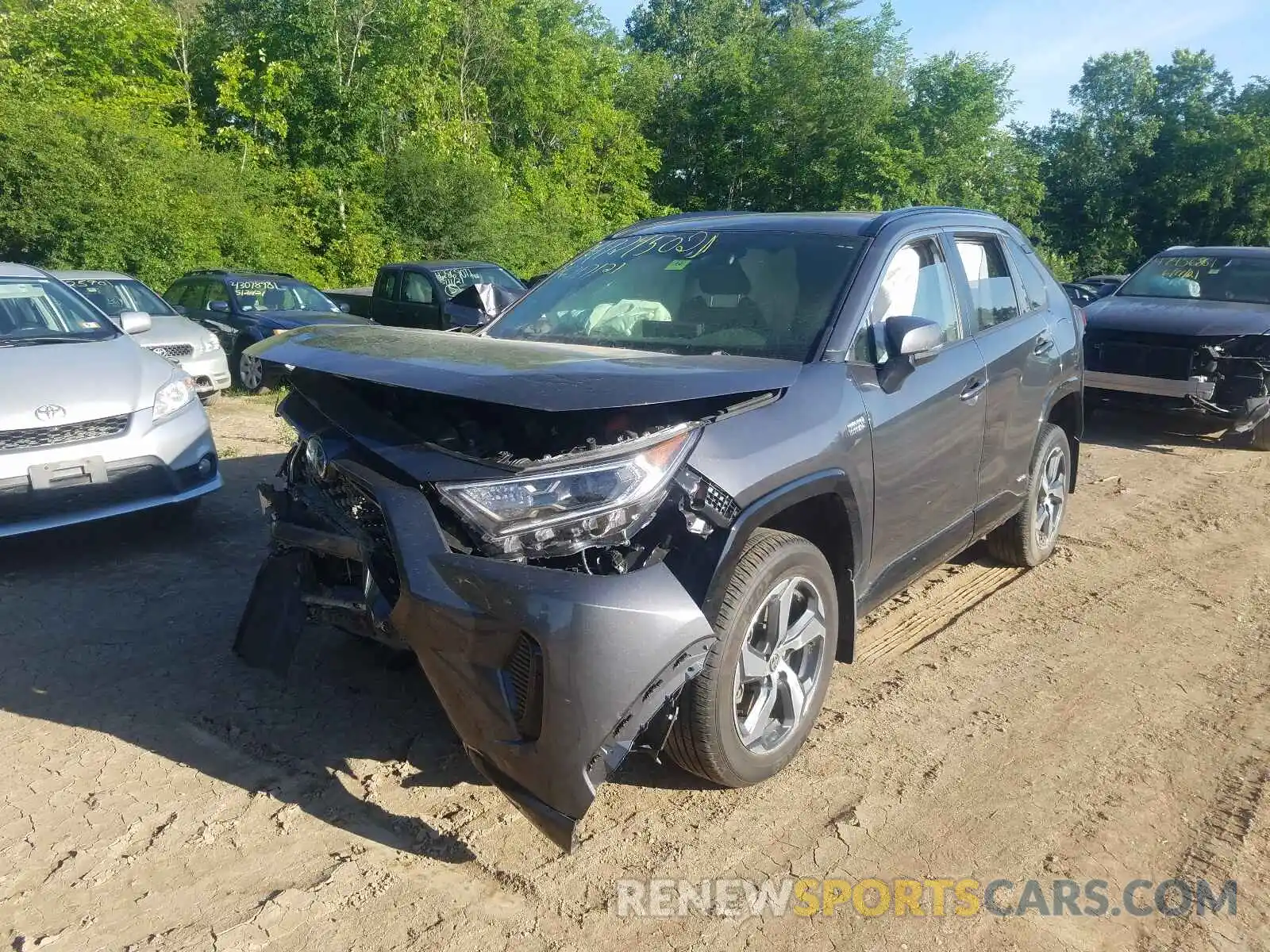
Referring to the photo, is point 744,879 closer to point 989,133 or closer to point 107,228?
point 107,228

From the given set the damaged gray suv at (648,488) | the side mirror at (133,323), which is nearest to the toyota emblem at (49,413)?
the side mirror at (133,323)

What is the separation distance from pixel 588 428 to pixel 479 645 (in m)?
0.71

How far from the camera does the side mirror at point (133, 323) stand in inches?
252

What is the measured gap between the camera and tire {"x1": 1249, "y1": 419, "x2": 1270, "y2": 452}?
8844mm

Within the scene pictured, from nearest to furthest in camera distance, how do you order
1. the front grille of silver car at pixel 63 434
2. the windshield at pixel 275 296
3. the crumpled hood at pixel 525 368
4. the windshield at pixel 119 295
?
the crumpled hood at pixel 525 368, the front grille of silver car at pixel 63 434, the windshield at pixel 119 295, the windshield at pixel 275 296

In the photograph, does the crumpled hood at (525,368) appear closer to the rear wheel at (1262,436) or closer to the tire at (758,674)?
the tire at (758,674)

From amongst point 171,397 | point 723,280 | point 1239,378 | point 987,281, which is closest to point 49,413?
point 171,397

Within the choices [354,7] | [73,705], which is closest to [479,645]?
[73,705]

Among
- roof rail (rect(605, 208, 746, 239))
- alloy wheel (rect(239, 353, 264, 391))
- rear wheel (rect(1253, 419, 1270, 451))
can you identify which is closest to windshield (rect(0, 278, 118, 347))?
alloy wheel (rect(239, 353, 264, 391))

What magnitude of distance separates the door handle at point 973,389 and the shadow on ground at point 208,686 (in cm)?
251

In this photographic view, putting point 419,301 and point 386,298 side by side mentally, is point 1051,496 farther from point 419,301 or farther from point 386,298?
point 386,298

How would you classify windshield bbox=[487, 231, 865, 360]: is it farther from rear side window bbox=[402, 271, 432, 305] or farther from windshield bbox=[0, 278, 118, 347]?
rear side window bbox=[402, 271, 432, 305]

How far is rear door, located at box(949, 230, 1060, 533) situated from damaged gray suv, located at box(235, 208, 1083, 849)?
0.17 ft

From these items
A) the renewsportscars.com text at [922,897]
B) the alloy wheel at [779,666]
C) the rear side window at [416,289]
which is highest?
the rear side window at [416,289]
